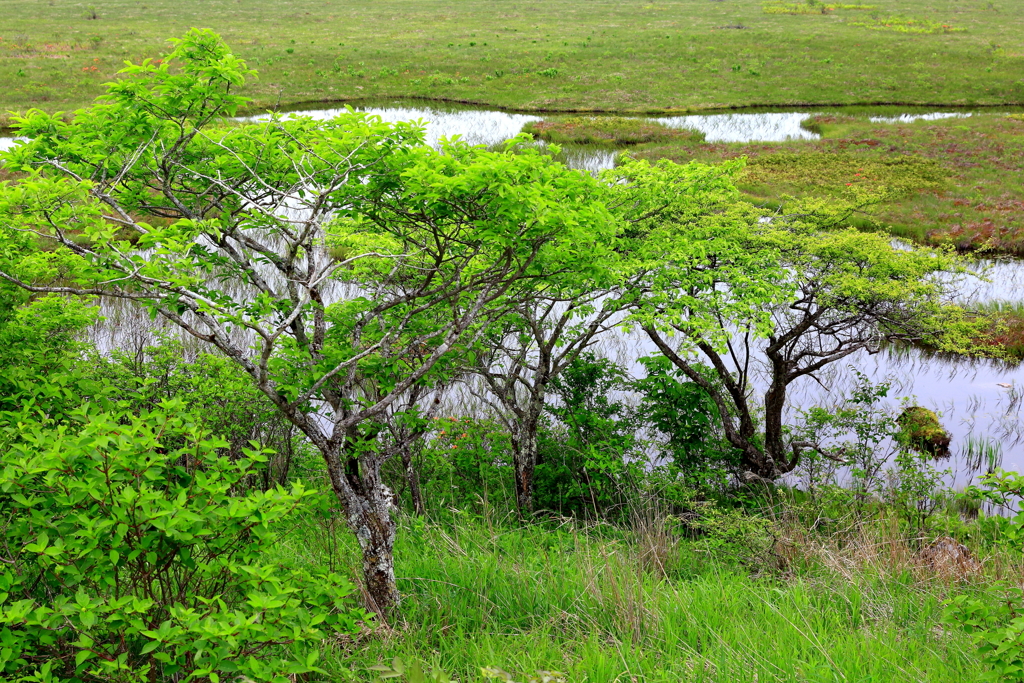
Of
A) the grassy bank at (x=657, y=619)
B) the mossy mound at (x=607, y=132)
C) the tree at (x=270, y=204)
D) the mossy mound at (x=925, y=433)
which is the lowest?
the mossy mound at (x=925, y=433)

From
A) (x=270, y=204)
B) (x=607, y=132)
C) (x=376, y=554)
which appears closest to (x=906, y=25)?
(x=607, y=132)

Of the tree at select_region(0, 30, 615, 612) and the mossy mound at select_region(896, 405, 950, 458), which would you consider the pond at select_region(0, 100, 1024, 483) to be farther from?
the tree at select_region(0, 30, 615, 612)

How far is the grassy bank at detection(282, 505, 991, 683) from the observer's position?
4312mm

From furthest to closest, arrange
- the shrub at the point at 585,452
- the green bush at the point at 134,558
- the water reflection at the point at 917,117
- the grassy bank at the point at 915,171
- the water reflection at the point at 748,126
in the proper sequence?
the water reflection at the point at 917,117 < the water reflection at the point at 748,126 < the grassy bank at the point at 915,171 < the shrub at the point at 585,452 < the green bush at the point at 134,558

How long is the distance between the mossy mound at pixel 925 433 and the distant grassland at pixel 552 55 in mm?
34184

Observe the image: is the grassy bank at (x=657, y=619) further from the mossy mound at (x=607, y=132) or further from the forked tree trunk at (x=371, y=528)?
the mossy mound at (x=607, y=132)

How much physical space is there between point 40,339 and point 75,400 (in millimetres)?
935

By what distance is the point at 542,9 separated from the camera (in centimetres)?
8744

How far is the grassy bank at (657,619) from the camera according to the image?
4.31 m

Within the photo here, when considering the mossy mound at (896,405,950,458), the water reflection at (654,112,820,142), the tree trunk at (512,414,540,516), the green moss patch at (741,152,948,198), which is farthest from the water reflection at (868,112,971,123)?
the tree trunk at (512,414,540,516)

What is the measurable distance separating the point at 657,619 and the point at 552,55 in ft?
189

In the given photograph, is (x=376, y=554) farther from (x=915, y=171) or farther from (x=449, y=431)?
(x=915, y=171)

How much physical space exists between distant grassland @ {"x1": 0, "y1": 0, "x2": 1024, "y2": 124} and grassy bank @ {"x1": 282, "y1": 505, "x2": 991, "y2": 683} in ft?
136

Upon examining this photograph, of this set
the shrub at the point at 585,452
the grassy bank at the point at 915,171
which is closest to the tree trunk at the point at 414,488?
the shrub at the point at 585,452
